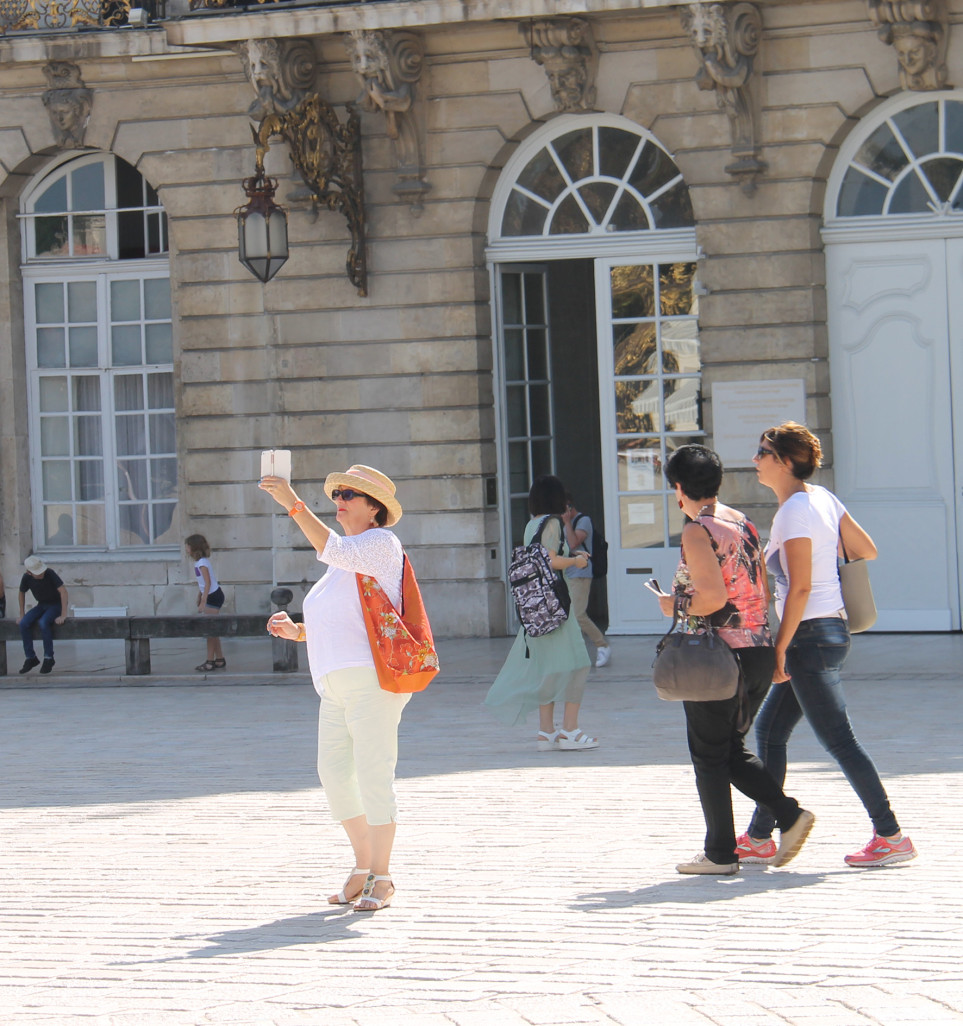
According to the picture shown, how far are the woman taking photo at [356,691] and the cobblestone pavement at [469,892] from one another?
222 millimetres

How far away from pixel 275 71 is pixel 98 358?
3776mm

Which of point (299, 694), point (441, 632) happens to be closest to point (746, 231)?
point (441, 632)

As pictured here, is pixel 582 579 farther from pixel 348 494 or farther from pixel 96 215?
pixel 96 215

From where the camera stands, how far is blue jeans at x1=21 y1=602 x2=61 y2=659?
571 inches

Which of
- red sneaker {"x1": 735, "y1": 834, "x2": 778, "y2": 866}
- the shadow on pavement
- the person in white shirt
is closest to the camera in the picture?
the shadow on pavement

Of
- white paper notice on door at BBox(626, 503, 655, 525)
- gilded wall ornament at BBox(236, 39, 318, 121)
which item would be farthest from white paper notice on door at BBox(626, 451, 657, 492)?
gilded wall ornament at BBox(236, 39, 318, 121)

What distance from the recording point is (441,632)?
1636 centimetres

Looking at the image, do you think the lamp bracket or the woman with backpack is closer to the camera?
the woman with backpack

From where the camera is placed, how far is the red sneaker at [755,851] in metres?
6.63

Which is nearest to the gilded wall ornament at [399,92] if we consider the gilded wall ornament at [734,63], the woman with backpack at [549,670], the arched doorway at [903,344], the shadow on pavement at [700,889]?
the gilded wall ornament at [734,63]

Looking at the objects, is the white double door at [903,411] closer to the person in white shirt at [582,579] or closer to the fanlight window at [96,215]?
the person in white shirt at [582,579]

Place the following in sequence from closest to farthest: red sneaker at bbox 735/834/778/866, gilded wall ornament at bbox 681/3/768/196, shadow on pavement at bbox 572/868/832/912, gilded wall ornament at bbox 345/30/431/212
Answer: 1. shadow on pavement at bbox 572/868/832/912
2. red sneaker at bbox 735/834/778/866
3. gilded wall ornament at bbox 681/3/768/196
4. gilded wall ornament at bbox 345/30/431/212

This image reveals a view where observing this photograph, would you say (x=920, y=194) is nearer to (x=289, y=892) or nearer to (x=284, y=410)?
(x=284, y=410)

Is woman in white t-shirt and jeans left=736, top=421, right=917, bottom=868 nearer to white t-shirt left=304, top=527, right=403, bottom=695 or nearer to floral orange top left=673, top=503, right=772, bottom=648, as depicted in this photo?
floral orange top left=673, top=503, right=772, bottom=648
